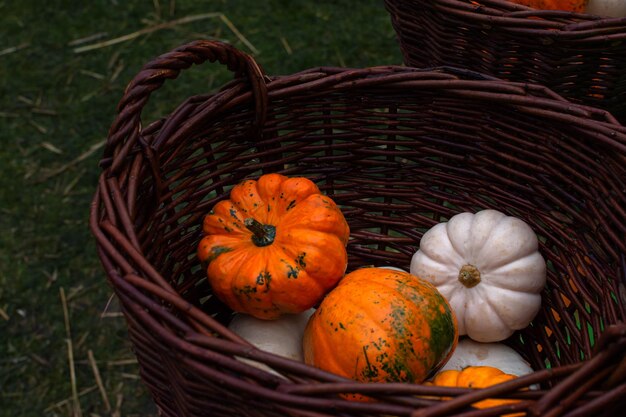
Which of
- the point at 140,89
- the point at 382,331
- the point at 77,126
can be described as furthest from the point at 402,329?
the point at 77,126

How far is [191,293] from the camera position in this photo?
1.24 metres

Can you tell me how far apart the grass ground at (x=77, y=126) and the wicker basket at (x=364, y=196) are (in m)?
0.59

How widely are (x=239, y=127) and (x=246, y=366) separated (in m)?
0.63

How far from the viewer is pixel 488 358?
1.17 m

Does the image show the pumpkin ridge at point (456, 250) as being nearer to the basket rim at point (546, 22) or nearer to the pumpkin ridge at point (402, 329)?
the pumpkin ridge at point (402, 329)

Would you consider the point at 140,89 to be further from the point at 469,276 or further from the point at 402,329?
the point at 469,276

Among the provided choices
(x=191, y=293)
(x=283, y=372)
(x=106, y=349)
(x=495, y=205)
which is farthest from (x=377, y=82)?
(x=106, y=349)

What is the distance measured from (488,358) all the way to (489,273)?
0.14m

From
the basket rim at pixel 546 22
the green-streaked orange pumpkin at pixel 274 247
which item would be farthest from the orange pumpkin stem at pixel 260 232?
the basket rim at pixel 546 22

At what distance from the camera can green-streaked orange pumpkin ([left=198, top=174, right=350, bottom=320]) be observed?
3.52 ft

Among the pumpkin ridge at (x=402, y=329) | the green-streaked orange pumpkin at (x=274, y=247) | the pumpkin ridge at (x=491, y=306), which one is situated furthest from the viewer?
the pumpkin ridge at (x=491, y=306)

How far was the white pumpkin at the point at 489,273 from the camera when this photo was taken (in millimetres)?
1180

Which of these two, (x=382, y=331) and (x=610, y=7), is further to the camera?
(x=610, y=7)

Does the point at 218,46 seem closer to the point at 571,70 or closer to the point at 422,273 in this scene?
the point at 422,273
